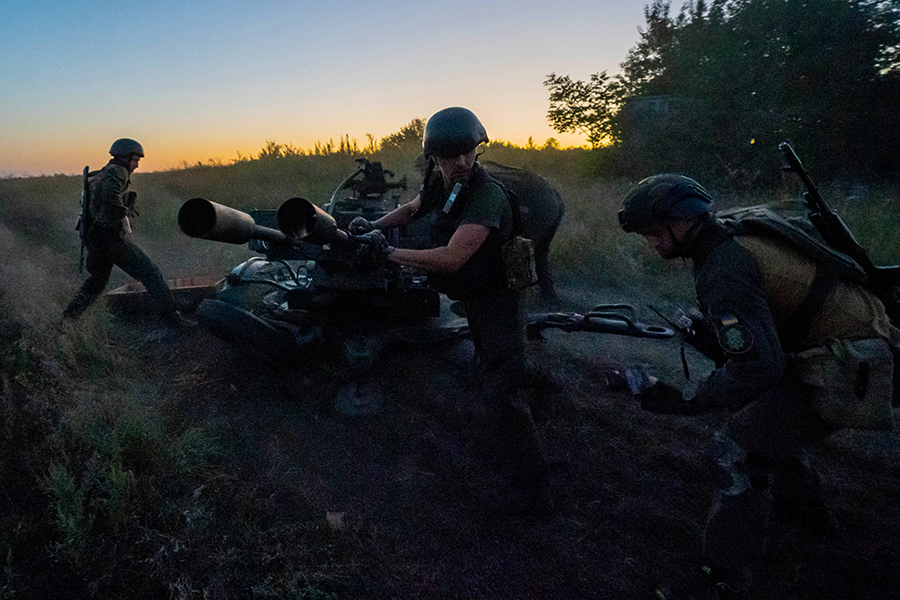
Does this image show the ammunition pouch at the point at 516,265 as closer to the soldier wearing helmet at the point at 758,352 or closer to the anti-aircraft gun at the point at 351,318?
the soldier wearing helmet at the point at 758,352

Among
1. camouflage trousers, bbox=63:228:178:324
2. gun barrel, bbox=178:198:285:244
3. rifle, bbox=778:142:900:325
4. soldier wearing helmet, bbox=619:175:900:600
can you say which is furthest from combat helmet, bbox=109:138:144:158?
rifle, bbox=778:142:900:325

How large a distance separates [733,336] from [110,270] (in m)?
6.04

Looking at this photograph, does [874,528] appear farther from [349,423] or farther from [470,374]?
[349,423]

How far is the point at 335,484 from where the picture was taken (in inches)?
131

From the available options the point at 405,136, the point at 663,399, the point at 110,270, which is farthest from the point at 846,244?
the point at 405,136

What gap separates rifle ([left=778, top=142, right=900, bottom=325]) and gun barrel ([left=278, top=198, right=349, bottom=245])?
2.20 m

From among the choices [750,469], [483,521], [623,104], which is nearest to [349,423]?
[483,521]

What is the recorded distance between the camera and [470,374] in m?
4.45

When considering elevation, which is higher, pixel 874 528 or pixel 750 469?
pixel 750 469

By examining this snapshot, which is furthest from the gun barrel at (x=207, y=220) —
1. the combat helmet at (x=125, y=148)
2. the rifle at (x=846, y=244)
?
the combat helmet at (x=125, y=148)

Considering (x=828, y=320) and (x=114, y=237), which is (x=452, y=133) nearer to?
(x=828, y=320)

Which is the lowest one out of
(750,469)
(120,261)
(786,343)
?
(750,469)

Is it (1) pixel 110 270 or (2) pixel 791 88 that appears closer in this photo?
(1) pixel 110 270

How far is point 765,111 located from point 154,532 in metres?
13.8
